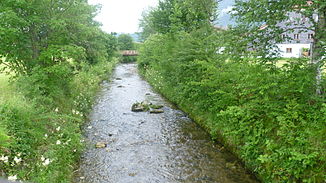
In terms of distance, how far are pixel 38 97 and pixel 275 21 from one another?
28.4ft

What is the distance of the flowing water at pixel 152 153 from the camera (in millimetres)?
7324

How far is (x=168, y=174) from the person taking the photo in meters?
7.47

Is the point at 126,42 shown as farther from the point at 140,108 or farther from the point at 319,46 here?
the point at 319,46

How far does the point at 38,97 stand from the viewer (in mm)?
8883

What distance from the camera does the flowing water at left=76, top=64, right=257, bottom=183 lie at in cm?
732

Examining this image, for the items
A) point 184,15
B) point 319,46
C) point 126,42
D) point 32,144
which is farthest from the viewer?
point 126,42

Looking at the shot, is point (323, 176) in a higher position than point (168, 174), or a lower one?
higher

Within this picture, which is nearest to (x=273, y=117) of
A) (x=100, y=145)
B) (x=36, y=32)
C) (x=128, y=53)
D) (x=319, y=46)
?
(x=319, y=46)

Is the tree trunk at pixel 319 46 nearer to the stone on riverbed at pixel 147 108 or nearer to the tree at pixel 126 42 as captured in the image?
the stone on riverbed at pixel 147 108

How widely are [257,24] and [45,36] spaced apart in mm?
9569

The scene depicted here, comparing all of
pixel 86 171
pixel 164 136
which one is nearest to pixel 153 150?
pixel 164 136

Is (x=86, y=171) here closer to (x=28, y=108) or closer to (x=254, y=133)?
(x=28, y=108)

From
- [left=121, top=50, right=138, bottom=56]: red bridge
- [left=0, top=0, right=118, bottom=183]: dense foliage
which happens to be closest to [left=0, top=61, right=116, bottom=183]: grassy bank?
[left=0, top=0, right=118, bottom=183]: dense foliage

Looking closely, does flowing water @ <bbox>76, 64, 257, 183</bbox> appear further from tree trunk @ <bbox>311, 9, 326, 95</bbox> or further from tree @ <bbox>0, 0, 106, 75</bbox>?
tree @ <bbox>0, 0, 106, 75</bbox>
